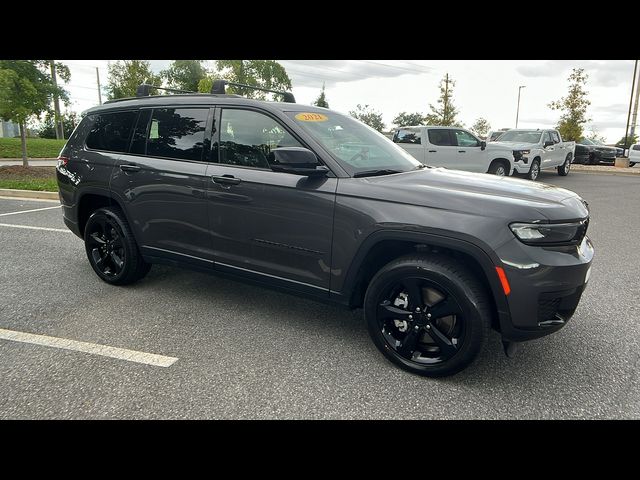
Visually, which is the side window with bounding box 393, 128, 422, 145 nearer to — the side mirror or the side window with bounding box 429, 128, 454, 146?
the side window with bounding box 429, 128, 454, 146

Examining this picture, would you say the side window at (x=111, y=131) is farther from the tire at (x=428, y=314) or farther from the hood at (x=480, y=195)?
the tire at (x=428, y=314)

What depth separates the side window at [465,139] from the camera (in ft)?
42.9

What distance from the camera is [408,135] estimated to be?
13.1 meters

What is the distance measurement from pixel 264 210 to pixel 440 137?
35.2ft

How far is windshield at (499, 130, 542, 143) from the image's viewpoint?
49.5 feet

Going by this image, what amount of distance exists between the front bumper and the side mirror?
4.36 feet

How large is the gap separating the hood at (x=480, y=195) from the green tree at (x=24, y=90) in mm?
13658

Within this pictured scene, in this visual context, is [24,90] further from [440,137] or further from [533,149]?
[533,149]

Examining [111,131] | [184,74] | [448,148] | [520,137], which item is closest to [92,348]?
[111,131]

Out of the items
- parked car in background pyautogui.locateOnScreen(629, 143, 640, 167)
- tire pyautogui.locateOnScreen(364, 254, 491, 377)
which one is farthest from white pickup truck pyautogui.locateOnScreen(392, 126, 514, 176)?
parked car in background pyautogui.locateOnScreen(629, 143, 640, 167)

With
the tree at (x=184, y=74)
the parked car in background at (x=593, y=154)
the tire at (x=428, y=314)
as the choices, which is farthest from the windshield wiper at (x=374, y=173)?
the tree at (x=184, y=74)

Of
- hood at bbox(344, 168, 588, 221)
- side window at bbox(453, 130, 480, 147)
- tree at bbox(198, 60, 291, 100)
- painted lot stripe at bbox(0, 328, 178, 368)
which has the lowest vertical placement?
painted lot stripe at bbox(0, 328, 178, 368)
